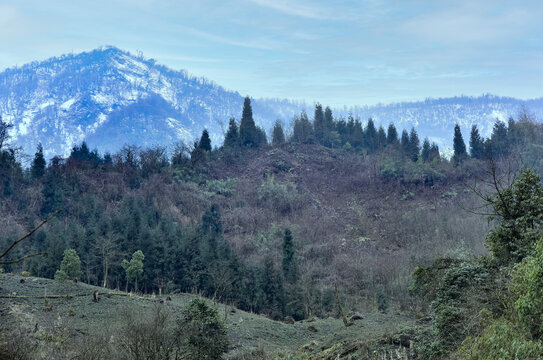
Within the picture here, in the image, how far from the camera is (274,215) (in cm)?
7531

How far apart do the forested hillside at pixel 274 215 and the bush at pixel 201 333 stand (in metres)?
9.19

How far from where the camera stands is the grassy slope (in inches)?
925

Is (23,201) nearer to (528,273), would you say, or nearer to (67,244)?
(67,244)

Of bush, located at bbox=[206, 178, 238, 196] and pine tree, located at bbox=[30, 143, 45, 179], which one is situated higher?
pine tree, located at bbox=[30, 143, 45, 179]

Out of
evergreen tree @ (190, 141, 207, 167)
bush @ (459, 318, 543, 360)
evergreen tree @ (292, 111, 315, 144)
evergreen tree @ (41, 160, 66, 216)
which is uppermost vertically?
evergreen tree @ (292, 111, 315, 144)

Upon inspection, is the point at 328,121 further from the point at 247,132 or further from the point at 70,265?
the point at 70,265

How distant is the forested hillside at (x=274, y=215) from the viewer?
44219 mm

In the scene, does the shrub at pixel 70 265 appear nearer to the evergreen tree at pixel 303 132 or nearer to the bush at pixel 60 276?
the bush at pixel 60 276

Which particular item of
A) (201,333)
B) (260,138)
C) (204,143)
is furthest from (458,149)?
(201,333)

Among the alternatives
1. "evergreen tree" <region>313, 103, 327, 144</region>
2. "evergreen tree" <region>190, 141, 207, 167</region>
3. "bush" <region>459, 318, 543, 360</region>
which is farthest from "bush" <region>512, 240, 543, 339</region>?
"evergreen tree" <region>313, 103, 327, 144</region>

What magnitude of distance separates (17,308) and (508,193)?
1054 inches

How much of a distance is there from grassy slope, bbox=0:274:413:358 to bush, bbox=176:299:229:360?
353 centimetres

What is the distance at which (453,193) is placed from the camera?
→ 7975cm

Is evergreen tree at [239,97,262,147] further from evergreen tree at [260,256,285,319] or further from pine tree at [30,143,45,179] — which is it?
→ evergreen tree at [260,256,285,319]
